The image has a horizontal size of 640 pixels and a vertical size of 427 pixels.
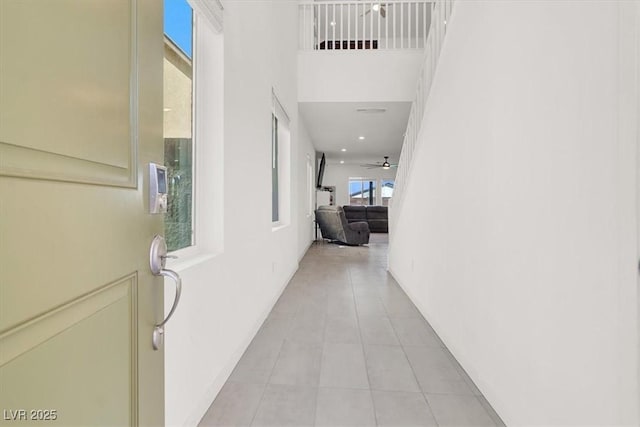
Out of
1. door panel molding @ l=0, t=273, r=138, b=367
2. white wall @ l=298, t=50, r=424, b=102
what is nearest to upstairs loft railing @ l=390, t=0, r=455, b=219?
white wall @ l=298, t=50, r=424, b=102

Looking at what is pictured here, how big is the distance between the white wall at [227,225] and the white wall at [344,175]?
1080cm

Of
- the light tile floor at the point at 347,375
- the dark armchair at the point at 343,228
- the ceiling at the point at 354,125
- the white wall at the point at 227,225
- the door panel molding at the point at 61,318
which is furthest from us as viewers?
the dark armchair at the point at 343,228

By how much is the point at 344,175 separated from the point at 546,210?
12901 mm

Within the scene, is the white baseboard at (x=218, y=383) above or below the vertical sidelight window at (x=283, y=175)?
below

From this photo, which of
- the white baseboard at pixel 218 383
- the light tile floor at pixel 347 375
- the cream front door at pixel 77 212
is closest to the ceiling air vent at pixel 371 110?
the light tile floor at pixel 347 375

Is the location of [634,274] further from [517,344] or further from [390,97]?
[390,97]

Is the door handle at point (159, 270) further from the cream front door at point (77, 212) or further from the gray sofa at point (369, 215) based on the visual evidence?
the gray sofa at point (369, 215)

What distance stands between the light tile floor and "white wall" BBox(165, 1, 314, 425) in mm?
174

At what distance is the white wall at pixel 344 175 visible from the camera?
14.0 meters

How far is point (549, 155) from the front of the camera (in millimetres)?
1278

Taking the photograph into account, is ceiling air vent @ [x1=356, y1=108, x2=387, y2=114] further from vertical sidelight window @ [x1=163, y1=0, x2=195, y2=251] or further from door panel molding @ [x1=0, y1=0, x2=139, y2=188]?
door panel molding @ [x1=0, y1=0, x2=139, y2=188]

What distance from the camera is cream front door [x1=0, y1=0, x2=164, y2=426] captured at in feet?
1.45

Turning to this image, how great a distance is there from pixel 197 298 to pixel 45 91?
125cm

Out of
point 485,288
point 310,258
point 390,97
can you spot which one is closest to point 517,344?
A: point 485,288
